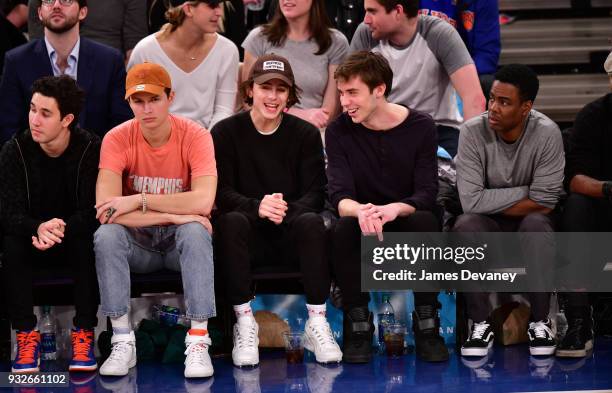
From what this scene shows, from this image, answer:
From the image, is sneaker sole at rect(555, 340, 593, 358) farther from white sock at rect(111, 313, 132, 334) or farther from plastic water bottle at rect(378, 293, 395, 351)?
white sock at rect(111, 313, 132, 334)

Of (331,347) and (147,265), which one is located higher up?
(147,265)

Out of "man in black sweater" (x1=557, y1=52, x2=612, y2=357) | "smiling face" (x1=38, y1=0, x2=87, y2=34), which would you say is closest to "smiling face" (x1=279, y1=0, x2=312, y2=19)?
"smiling face" (x1=38, y1=0, x2=87, y2=34)

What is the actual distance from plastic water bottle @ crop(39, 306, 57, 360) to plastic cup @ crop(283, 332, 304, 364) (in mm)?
1040

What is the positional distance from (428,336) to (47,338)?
1683mm

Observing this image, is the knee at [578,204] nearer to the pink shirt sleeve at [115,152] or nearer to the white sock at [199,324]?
the white sock at [199,324]

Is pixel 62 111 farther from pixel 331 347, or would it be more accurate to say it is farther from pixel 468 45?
pixel 468 45

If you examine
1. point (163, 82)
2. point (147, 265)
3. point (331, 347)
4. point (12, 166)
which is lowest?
point (331, 347)

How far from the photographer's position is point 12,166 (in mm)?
4207

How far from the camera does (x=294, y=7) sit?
5152 millimetres

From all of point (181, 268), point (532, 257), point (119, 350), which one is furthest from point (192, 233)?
point (532, 257)

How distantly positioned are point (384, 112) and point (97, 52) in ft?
4.90

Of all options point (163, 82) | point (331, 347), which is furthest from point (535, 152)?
point (163, 82)

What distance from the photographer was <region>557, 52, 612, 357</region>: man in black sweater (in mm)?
4312
